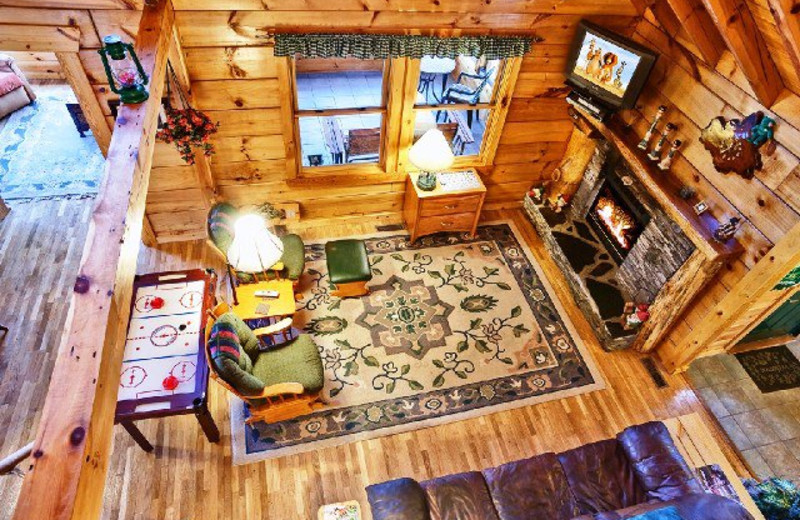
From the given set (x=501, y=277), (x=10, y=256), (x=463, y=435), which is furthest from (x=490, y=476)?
(x=10, y=256)

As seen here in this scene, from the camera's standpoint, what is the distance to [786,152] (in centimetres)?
291

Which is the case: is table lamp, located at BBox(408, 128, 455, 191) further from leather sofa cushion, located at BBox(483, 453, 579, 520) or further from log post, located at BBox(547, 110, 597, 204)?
leather sofa cushion, located at BBox(483, 453, 579, 520)

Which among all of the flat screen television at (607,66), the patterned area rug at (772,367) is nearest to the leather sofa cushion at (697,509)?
the patterned area rug at (772,367)

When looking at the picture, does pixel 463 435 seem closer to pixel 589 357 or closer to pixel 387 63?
pixel 589 357

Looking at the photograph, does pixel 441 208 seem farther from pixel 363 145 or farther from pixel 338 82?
pixel 338 82

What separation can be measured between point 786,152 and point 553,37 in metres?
1.88

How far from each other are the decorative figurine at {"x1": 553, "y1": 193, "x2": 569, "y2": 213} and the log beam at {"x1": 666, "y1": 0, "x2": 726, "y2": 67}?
1.84 m

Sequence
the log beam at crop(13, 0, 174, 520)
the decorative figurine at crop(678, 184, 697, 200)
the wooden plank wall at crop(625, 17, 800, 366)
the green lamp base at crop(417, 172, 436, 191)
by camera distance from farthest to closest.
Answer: the green lamp base at crop(417, 172, 436, 191), the decorative figurine at crop(678, 184, 697, 200), the wooden plank wall at crop(625, 17, 800, 366), the log beam at crop(13, 0, 174, 520)

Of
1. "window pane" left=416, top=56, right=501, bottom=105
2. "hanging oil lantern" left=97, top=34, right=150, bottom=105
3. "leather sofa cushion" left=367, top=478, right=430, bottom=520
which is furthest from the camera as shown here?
"window pane" left=416, top=56, right=501, bottom=105

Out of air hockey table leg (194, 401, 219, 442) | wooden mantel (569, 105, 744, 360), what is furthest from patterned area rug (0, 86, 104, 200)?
wooden mantel (569, 105, 744, 360)

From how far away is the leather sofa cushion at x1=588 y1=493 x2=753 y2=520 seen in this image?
2.38 meters

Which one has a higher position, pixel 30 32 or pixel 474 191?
pixel 30 32

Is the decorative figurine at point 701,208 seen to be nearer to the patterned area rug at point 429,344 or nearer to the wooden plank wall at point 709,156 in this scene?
the wooden plank wall at point 709,156

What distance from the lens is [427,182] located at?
4.41 meters
